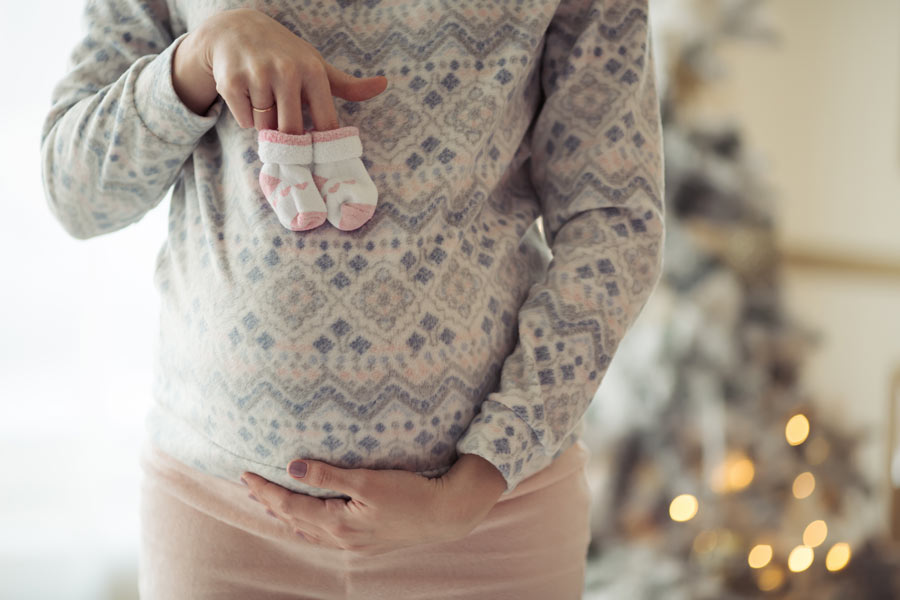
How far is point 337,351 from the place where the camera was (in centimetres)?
67

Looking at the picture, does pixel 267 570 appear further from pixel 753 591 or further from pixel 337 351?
pixel 753 591

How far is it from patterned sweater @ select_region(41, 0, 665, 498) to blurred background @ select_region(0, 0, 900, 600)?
688 millimetres

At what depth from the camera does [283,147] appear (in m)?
0.65

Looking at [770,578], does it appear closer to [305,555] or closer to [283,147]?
[305,555]

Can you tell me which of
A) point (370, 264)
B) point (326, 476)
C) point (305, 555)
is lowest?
point (305, 555)

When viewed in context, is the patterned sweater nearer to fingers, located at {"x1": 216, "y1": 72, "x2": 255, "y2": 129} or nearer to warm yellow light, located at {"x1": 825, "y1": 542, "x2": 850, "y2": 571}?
Answer: fingers, located at {"x1": 216, "y1": 72, "x2": 255, "y2": 129}

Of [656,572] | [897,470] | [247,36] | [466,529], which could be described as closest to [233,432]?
[466,529]

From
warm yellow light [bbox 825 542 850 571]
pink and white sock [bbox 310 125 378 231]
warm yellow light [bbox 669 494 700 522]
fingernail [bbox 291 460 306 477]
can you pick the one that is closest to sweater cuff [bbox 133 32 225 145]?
pink and white sock [bbox 310 125 378 231]

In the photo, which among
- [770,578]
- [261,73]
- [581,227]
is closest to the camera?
[261,73]

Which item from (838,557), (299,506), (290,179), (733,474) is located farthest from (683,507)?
(290,179)

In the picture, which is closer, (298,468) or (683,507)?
(298,468)

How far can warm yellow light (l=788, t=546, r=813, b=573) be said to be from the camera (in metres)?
1.64

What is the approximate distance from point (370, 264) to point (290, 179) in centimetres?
10

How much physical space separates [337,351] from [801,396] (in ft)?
4.42
